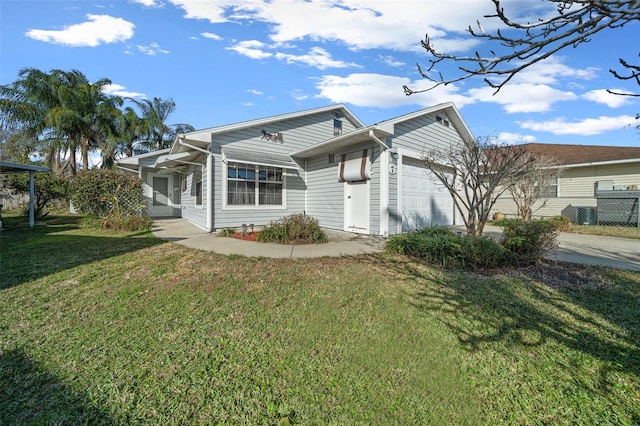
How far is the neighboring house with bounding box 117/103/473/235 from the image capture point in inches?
351

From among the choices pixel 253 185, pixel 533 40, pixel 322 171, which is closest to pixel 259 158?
pixel 253 185

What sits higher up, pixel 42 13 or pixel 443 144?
pixel 42 13

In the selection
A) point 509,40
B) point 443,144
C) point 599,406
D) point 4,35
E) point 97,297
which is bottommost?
point 599,406

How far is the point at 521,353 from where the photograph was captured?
8.82 ft

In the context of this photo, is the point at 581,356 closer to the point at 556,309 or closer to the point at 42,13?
the point at 556,309

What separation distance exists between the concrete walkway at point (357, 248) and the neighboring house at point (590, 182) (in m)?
5.57

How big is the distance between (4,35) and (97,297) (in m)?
8.89

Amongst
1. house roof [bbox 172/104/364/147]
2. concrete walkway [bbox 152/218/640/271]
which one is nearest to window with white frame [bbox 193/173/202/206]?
house roof [bbox 172/104/364/147]

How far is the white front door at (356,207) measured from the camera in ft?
30.4

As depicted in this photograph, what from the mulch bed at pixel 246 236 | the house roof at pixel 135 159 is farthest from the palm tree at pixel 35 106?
the mulch bed at pixel 246 236

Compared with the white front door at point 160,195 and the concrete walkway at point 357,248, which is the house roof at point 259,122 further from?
the white front door at point 160,195

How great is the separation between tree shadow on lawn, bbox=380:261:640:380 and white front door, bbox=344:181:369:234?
14.8 ft

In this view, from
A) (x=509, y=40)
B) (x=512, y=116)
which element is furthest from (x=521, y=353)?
(x=512, y=116)

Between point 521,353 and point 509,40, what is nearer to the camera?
point 509,40
